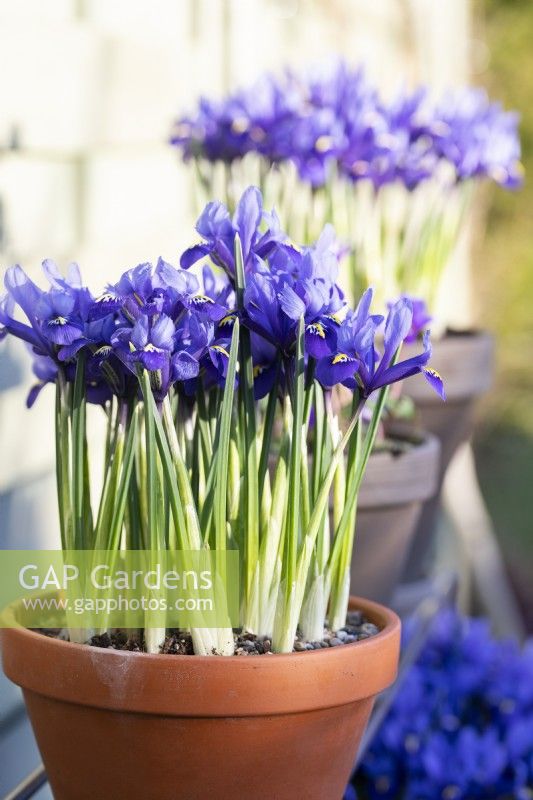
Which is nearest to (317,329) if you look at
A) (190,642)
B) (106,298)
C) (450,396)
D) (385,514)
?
(106,298)

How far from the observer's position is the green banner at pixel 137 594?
82 cm

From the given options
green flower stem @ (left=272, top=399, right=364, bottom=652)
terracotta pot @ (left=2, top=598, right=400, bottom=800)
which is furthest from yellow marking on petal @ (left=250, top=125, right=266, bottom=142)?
terracotta pot @ (left=2, top=598, right=400, bottom=800)

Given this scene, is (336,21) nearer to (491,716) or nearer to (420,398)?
(420,398)

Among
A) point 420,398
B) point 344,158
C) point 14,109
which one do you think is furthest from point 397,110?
→ point 14,109

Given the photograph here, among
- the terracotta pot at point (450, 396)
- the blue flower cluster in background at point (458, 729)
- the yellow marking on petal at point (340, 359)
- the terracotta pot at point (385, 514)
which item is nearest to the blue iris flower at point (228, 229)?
the yellow marking on petal at point (340, 359)

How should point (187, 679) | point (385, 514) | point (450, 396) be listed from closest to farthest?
point (187, 679), point (385, 514), point (450, 396)

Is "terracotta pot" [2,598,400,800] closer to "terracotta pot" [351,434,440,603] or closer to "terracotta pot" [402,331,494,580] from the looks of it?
"terracotta pot" [351,434,440,603]

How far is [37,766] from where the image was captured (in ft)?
3.57

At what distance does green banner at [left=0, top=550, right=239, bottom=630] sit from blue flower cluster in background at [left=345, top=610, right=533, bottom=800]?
0.98 meters

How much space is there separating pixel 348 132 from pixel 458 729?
103 cm

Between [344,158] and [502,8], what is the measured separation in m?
4.80

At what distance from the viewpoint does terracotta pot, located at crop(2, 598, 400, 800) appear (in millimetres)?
758

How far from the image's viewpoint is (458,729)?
1904 mm

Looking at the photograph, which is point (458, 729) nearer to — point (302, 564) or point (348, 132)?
point (348, 132)
